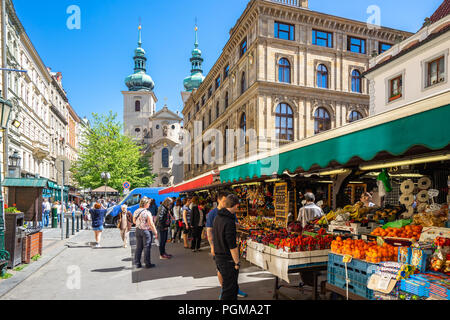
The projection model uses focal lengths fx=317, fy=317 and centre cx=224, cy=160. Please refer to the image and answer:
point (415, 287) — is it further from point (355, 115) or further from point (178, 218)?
point (355, 115)

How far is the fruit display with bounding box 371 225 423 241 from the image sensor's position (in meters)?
4.82

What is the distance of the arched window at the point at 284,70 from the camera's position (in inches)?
1059

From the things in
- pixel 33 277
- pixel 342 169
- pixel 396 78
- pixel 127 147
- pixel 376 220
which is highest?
pixel 396 78

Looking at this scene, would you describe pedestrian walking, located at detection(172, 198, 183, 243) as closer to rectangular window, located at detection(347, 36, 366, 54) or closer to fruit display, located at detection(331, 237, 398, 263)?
fruit display, located at detection(331, 237, 398, 263)

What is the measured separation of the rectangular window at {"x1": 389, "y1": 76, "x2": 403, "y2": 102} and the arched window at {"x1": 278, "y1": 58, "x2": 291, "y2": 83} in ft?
27.8

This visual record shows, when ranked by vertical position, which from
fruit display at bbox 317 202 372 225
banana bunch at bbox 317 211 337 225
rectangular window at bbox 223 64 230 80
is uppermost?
rectangular window at bbox 223 64 230 80

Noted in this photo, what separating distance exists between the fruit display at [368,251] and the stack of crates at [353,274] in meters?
0.08

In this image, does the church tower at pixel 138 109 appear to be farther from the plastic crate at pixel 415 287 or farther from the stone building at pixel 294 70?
the plastic crate at pixel 415 287

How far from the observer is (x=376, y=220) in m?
6.69

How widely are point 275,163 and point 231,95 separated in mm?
27060

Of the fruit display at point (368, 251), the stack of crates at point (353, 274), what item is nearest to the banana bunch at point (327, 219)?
the stack of crates at point (353, 274)

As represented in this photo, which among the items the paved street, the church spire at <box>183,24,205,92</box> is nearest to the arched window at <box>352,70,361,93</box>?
→ the paved street

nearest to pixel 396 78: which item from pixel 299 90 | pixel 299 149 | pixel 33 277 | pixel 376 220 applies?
pixel 299 90
